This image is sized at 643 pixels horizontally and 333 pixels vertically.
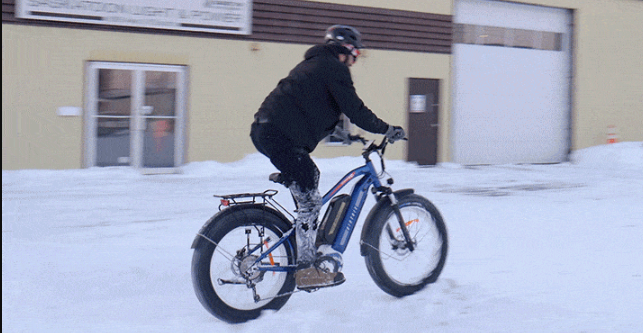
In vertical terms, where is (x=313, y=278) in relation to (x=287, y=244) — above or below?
below

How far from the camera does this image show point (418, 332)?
4.20 m

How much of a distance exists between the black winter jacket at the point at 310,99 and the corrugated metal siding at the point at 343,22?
32.8 feet

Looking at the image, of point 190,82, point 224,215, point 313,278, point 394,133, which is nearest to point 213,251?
point 224,215

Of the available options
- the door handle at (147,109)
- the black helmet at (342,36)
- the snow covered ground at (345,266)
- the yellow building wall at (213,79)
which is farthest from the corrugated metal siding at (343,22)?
the black helmet at (342,36)

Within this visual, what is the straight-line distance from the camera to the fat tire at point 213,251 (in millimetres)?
4137

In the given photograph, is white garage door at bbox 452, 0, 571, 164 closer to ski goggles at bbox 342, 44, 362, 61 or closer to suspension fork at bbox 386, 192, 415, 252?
suspension fork at bbox 386, 192, 415, 252

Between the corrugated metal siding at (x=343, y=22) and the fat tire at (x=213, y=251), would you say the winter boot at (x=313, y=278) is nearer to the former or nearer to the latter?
the fat tire at (x=213, y=251)

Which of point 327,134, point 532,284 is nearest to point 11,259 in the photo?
point 327,134

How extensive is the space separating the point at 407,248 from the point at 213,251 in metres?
1.49

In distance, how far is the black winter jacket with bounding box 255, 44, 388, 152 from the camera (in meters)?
4.37

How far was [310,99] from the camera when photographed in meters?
4.40

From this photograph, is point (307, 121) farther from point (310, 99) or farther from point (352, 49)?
point (352, 49)

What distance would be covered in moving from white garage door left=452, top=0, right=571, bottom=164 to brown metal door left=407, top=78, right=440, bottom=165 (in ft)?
1.89

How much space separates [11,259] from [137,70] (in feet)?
27.2
